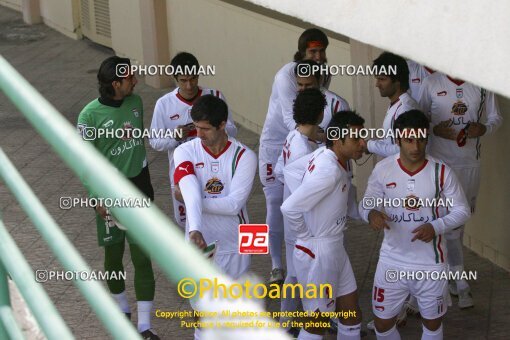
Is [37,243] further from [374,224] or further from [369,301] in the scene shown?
[374,224]

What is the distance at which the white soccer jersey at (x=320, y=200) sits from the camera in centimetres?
635

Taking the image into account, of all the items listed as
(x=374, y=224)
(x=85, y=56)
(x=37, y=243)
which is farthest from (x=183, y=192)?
(x=85, y=56)

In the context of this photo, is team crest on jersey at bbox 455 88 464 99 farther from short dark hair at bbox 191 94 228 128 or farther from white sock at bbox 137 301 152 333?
white sock at bbox 137 301 152 333

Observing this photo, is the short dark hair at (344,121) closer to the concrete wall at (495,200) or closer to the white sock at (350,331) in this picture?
the white sock at (350,331)

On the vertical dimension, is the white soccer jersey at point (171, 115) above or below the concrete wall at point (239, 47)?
above

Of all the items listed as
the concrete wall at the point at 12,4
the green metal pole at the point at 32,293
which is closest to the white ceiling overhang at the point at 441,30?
the green metal pole at the point at 32,293

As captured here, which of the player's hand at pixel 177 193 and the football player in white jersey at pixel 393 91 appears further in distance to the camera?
the football player in white jersey at pixel 393 91

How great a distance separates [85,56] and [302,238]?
13.0 meters

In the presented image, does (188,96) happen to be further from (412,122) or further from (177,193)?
(412,122)

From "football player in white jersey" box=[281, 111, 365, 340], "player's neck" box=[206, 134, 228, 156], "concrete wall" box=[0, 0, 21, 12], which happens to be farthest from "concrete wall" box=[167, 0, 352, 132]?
"concrete wall" box=[0, 0, 21, 12]

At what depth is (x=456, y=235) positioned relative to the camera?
7.76 m

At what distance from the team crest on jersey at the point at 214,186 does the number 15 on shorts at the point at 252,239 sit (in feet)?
0.95

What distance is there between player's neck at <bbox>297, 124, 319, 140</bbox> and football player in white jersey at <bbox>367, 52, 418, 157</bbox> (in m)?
0.71

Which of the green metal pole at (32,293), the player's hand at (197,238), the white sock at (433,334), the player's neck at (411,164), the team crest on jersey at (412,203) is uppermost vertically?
the green metal pole at (32,293)
